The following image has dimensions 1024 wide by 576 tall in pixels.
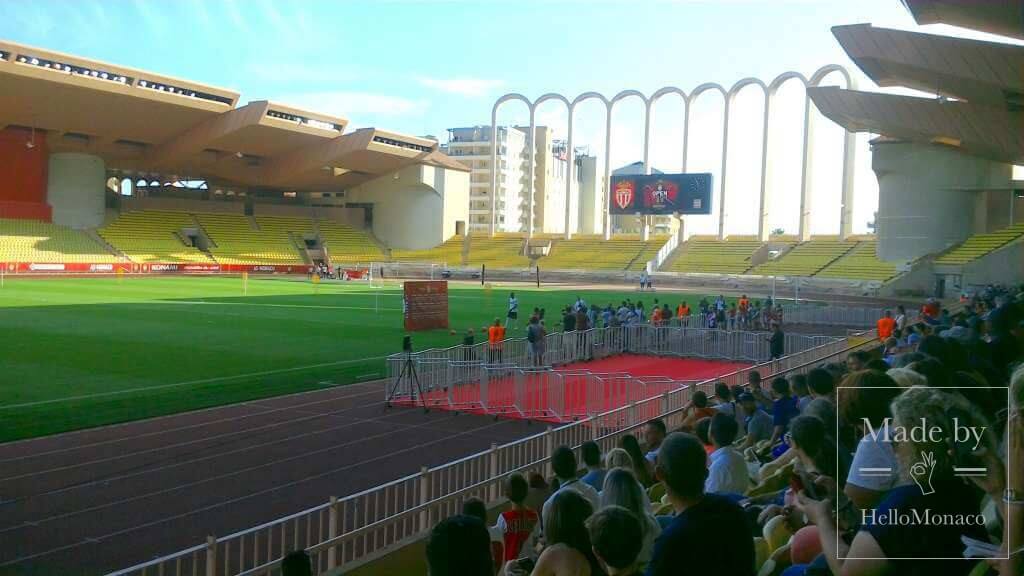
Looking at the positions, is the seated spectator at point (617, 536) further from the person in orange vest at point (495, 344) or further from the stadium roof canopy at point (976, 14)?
the stadium roof canopy at point (976, 14)

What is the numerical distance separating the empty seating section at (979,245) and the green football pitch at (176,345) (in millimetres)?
Result: 21396

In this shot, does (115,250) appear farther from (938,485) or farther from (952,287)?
(938,485)

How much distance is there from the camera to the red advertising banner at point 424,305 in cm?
2928

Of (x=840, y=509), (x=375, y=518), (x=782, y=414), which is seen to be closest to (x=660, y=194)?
(x=782, y=414)

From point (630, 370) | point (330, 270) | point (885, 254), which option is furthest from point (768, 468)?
point (330, 270)

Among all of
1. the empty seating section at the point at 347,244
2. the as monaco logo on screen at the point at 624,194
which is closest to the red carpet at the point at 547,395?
the as monaco logo on screen at the point at 624,194

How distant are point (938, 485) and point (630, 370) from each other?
18.9m

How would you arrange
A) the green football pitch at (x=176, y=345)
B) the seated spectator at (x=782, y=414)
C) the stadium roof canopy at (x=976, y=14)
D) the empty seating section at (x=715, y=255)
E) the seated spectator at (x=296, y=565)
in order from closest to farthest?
the seated spectator at (x=296, y=565) < the seated spectator at (x=782, y=414) < the green football pitch at (x=176, y=345) < the stadium roof canopy at (x=976, y=14) < the empty seating section at (x=715, y=255)

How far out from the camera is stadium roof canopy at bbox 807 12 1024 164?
2042cm

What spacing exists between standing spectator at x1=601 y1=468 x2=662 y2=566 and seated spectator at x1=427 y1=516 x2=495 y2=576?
925mm

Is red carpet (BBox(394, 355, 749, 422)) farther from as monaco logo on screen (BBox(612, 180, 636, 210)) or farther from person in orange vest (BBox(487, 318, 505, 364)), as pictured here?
as monaco logo on screen (BBox(612, 180, 636, 210))

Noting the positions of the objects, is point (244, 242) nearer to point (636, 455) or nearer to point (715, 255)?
point (715, 255)

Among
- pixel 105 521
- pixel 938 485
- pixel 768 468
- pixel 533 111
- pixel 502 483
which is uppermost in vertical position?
pixel 533 111

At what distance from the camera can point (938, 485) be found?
313 cm
